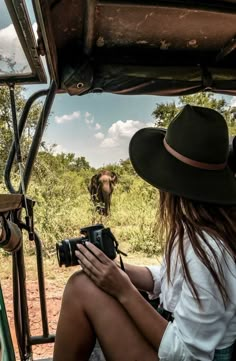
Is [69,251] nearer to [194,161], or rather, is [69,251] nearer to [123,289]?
[123,289]

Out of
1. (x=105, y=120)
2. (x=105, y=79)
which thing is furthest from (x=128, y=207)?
(x=105, y=79)

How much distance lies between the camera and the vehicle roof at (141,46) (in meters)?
1.22

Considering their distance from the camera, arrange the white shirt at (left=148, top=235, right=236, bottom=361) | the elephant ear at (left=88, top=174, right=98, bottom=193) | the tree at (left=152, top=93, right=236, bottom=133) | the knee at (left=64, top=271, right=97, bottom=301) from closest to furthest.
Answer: the white shirt at (left=148, top=235, right=236, bottom=361) < the knee at (left=64, top=271, right=97, bottom=301) < the tree at (left=152, top=93, right=236, bottom=133) < the elephant ear at (left=88, top=174, right=98, bottom=193)

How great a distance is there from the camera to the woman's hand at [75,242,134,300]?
1050mm

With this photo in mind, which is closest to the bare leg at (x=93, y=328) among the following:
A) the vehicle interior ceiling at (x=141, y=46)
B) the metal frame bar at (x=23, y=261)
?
the metal frame bar at (x=23, y=261)

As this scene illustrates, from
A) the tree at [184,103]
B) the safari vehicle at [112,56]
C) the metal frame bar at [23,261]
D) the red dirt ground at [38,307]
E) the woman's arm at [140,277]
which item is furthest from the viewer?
the tree at [184,103]

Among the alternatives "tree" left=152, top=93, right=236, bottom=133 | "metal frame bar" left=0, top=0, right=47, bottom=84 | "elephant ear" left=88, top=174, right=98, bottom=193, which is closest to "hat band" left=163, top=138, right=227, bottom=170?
"metal frame bar" left=0, top=0, right=47, bottom=84

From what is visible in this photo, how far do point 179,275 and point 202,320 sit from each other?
0.47ft

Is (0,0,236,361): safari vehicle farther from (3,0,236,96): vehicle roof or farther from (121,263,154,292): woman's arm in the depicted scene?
(121,263,154,292): woman's arm

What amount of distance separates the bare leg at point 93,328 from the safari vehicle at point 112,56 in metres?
0.30

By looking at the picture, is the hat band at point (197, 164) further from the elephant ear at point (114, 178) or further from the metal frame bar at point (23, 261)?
the elephant ear at point (114, 178)

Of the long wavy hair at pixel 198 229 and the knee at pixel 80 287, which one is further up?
the long wavy hair at pixel 198 229

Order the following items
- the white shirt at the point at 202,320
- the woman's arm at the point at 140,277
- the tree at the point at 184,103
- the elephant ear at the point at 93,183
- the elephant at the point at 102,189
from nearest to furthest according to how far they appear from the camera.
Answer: the white shirt at the point at 202,320 → the woman's arm at the point at 140,277 → the tree at the point at 184,103 → the elephant at the point at 102,189 → the elephant ear at the point at 93,183

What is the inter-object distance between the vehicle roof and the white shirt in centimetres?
78
